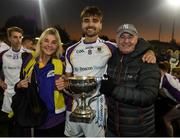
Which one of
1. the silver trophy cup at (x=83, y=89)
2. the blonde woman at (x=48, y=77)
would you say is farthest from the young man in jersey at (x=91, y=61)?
the silver trophy cup at (x=83, y=89)

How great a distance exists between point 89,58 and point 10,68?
89.9 inches

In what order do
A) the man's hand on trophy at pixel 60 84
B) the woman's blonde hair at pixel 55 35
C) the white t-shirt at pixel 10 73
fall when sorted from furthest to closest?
the white t-shirt at pixel 10 73 → the woman's blonde hair at pixel 55 35 → the man's hand on trophy at pixel 60 84

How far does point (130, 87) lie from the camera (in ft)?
10.4

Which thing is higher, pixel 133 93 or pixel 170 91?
pixel 133 93

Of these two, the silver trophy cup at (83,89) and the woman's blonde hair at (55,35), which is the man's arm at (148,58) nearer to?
the silver trophy cup at (83,89)

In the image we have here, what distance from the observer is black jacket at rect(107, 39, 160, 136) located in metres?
3.05

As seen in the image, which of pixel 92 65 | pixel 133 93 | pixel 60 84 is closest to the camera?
pixel 133 93

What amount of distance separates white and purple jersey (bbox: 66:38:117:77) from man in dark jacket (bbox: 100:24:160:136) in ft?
1.58

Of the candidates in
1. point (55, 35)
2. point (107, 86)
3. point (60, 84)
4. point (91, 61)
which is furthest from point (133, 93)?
point (55, 35)

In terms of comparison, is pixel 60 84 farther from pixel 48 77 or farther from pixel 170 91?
pixel 170 91

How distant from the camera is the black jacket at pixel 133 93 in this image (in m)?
3.05

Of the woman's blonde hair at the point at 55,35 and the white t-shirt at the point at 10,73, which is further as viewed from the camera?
the white t-shirt at the point at 10,73

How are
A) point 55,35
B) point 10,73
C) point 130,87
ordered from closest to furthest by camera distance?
1. point 130,87
2. point 55,35
3. point 10,73

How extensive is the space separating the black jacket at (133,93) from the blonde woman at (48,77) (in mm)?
831
